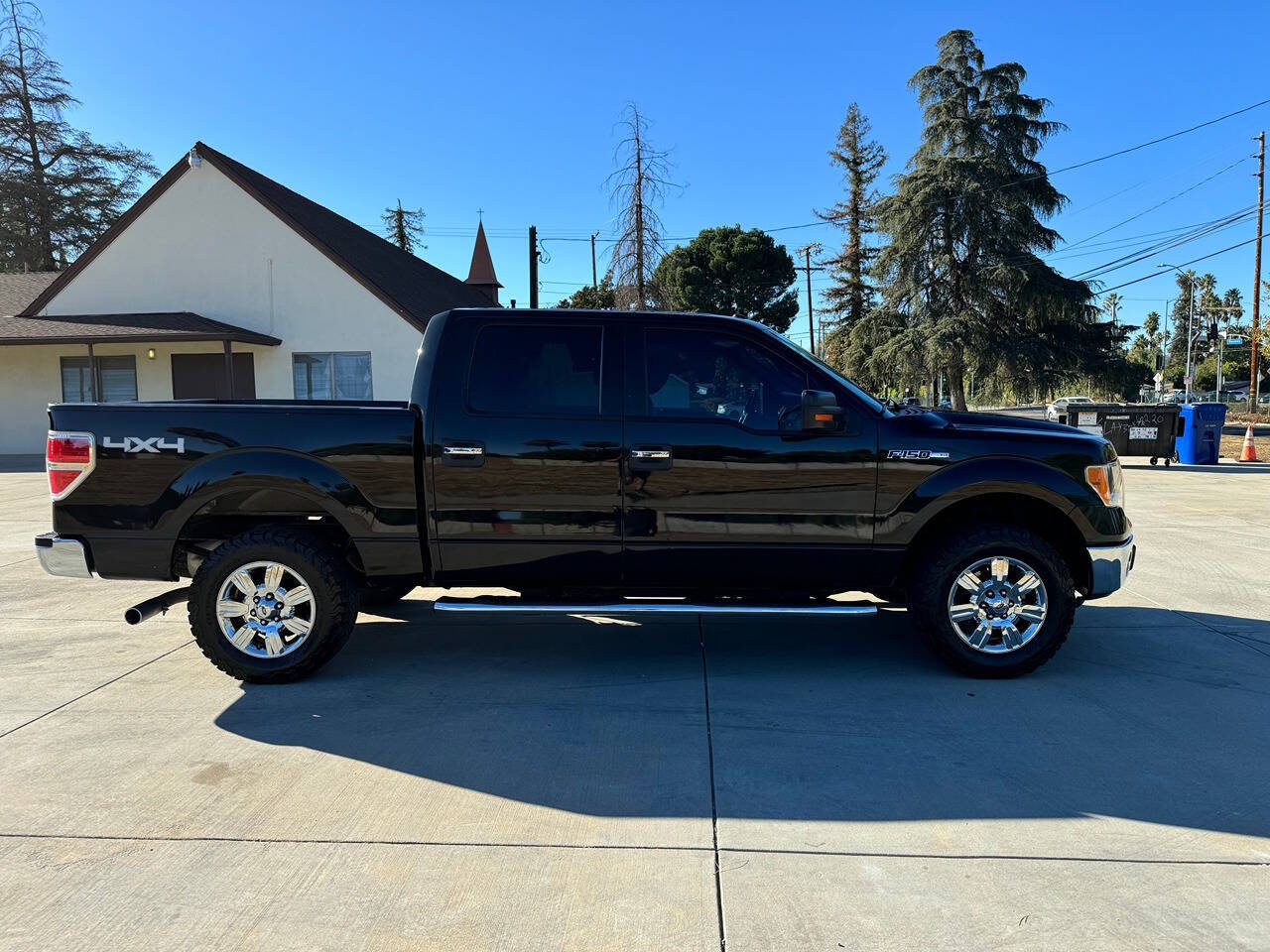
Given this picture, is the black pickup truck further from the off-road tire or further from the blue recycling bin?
the blue recycling bin

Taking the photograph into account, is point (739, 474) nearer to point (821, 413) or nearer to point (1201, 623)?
point (821, 413)

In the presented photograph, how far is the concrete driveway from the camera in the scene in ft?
8.82

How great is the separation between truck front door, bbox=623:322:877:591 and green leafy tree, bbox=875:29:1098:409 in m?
25.9

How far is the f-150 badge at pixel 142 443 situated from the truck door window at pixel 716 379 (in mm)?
2566

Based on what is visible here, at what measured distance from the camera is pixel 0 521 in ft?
35.6

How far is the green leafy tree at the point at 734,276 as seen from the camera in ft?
158

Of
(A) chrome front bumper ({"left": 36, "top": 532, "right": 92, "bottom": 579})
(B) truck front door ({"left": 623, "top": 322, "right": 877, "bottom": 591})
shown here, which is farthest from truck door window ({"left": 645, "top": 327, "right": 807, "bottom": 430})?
(A) chrome front bumper ({"left": 36, "top": 532, "right": 92, "bottom": 579})

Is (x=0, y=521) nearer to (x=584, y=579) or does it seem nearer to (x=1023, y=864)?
(x=584, y=579)

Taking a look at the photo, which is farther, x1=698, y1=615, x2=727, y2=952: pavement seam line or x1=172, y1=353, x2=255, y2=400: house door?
x1=172, y1=353, x2=255, y2=400: house door

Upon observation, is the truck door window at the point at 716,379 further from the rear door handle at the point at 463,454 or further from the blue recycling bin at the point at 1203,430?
the blue recycling bin at the point at 1203,430

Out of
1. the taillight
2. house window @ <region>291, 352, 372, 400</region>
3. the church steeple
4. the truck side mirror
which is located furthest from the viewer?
the church steeple

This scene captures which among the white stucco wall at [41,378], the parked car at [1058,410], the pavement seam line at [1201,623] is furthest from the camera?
the white stucco wall at [41,378]

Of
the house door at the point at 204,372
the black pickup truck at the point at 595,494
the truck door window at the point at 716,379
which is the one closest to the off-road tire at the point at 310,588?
the black pickup truck at the point at 595,494

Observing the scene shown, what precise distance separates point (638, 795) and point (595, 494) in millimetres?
1702
